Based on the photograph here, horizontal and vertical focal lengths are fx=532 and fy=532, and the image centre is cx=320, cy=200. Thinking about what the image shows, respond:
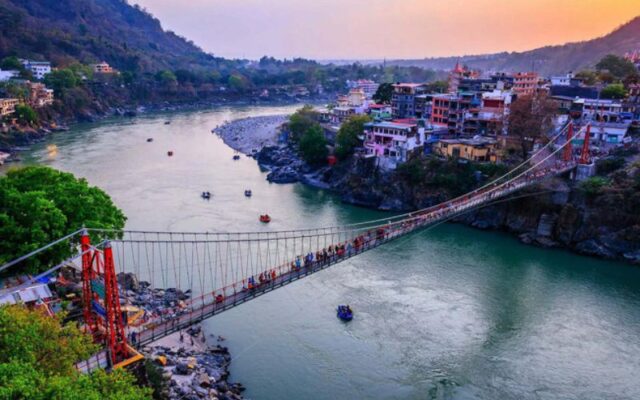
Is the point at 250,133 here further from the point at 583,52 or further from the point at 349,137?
the point at 583,52

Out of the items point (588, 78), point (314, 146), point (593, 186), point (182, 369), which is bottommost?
point (182, 369)

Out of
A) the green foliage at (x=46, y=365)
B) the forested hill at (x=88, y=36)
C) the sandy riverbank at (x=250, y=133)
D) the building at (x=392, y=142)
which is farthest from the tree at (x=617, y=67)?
the forested hill at (x=88, y=36)

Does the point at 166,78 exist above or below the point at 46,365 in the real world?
above

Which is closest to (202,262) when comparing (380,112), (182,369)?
(182,369)

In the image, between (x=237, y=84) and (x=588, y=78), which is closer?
(x=588, y=78)

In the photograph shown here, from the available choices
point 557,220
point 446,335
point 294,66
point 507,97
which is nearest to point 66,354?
point 446,335

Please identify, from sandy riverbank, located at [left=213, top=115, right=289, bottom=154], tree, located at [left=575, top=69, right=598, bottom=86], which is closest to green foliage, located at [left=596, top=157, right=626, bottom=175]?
tree, located at [left=575, top=69, right=598, bottom=86]
